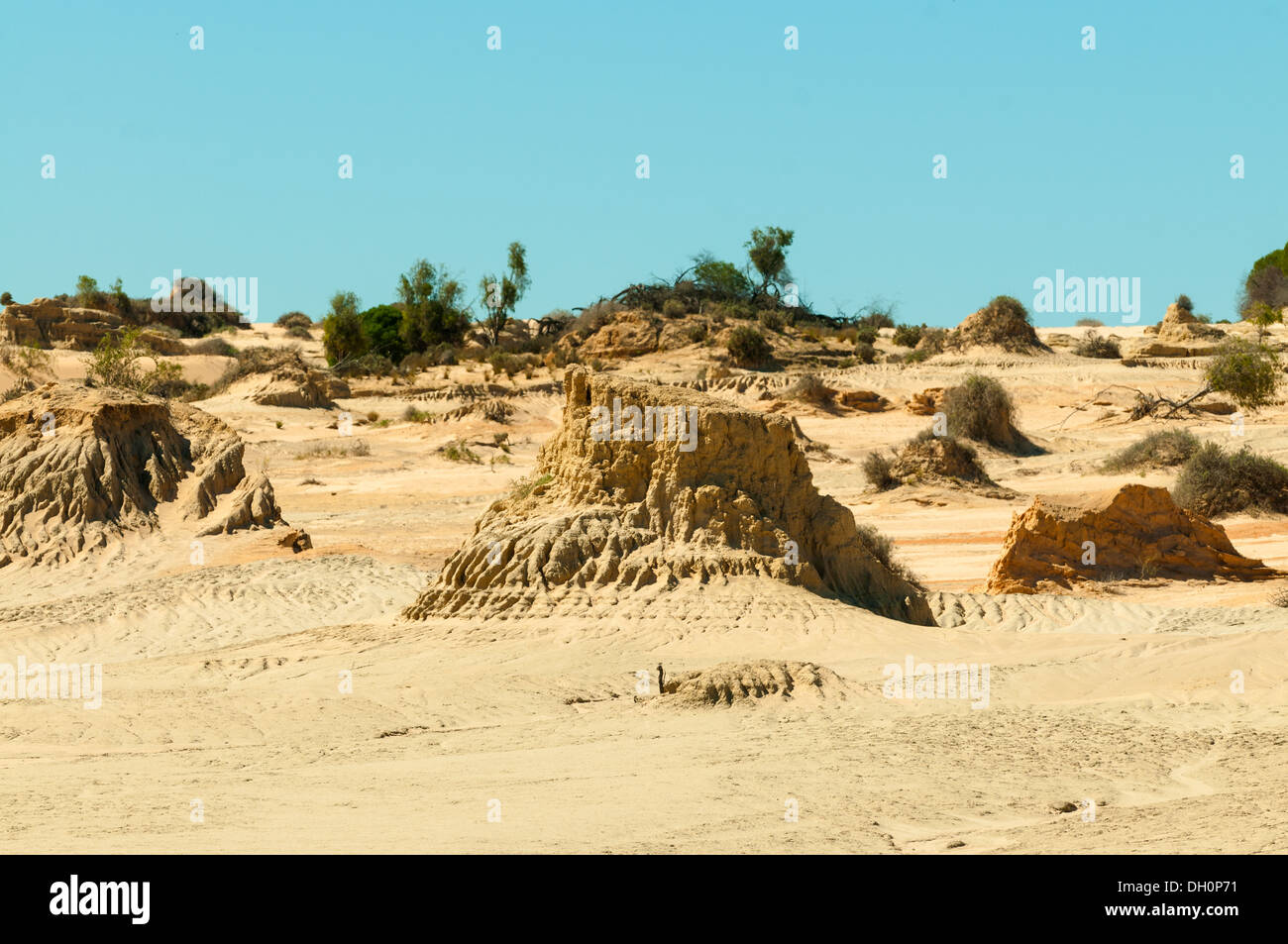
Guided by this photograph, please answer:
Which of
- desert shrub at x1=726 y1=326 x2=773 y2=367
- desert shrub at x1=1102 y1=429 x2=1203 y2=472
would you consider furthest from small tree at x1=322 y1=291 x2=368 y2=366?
desert shrub at x1=1102 y1=429 x2=1203 y2=472

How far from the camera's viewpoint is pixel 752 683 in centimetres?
922

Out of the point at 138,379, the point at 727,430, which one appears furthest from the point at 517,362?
the point at 727,430

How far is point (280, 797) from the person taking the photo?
6672 mm

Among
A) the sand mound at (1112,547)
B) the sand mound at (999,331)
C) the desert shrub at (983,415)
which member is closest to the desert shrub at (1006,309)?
the sand mound at (999,331)

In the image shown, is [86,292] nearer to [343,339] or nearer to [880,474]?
[343,339]

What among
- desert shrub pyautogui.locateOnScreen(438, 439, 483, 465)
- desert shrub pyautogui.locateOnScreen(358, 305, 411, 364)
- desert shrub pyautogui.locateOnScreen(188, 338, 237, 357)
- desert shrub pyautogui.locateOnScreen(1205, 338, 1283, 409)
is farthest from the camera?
desert shrub pyautogui.locateOnScreen(358, 305, 411, 364)

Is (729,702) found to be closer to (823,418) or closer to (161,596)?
(161,596)

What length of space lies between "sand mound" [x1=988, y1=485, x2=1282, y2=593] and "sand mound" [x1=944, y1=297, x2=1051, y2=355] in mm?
25353

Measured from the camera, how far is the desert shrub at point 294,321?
62.1 metres

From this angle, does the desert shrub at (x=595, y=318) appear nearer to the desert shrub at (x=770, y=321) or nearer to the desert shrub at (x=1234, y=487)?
the desert shrub at (x=770, y=321)

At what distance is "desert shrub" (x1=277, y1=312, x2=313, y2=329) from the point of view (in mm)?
62062

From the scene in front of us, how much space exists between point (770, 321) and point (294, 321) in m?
24.4

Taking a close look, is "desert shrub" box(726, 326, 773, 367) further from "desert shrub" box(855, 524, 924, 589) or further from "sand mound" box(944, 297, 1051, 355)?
"desert shrub" box(855, 524, 924, 589)

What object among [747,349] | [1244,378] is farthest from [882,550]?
[747,349]
